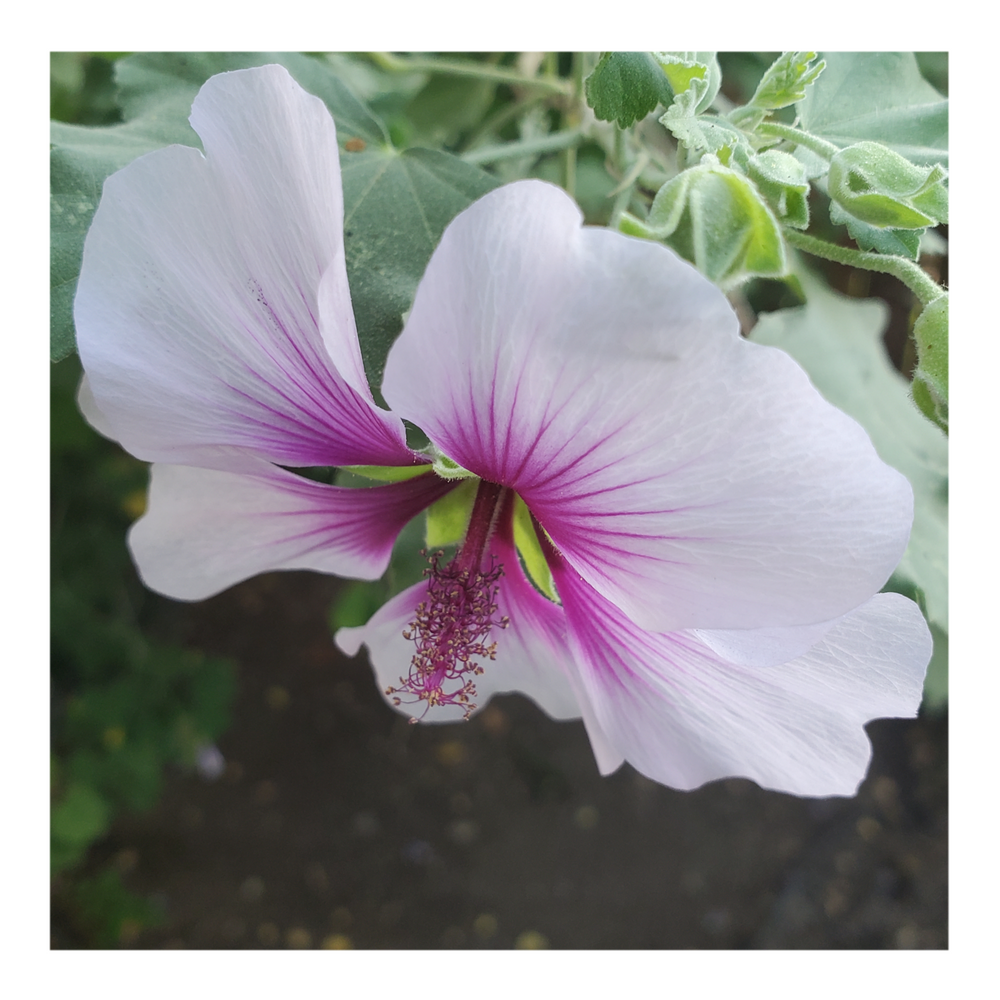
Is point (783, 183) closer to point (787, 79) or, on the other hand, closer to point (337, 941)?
point (787, 79)

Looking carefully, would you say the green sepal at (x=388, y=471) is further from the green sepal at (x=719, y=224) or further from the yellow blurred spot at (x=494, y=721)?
the yellow blurred spot at (x=494, y=721)

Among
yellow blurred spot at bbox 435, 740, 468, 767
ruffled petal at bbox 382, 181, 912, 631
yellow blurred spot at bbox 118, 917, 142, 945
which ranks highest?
ruffled petal at bbox 382, 181, 912, 631

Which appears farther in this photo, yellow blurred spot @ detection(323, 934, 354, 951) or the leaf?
yellow blurred spot @ detection(323, 934, 354, 951)

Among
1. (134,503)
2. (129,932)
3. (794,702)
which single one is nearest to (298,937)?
(129,932)

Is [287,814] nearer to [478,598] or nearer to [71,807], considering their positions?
[71,807]

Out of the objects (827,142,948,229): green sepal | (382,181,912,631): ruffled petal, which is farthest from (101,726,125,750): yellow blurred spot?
(827,142,948,229): green sepal

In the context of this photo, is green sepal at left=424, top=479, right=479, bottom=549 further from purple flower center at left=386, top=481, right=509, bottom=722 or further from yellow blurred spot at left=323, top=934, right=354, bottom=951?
yellow blurred spot at left=323, top=934, right=354, bottom=951
